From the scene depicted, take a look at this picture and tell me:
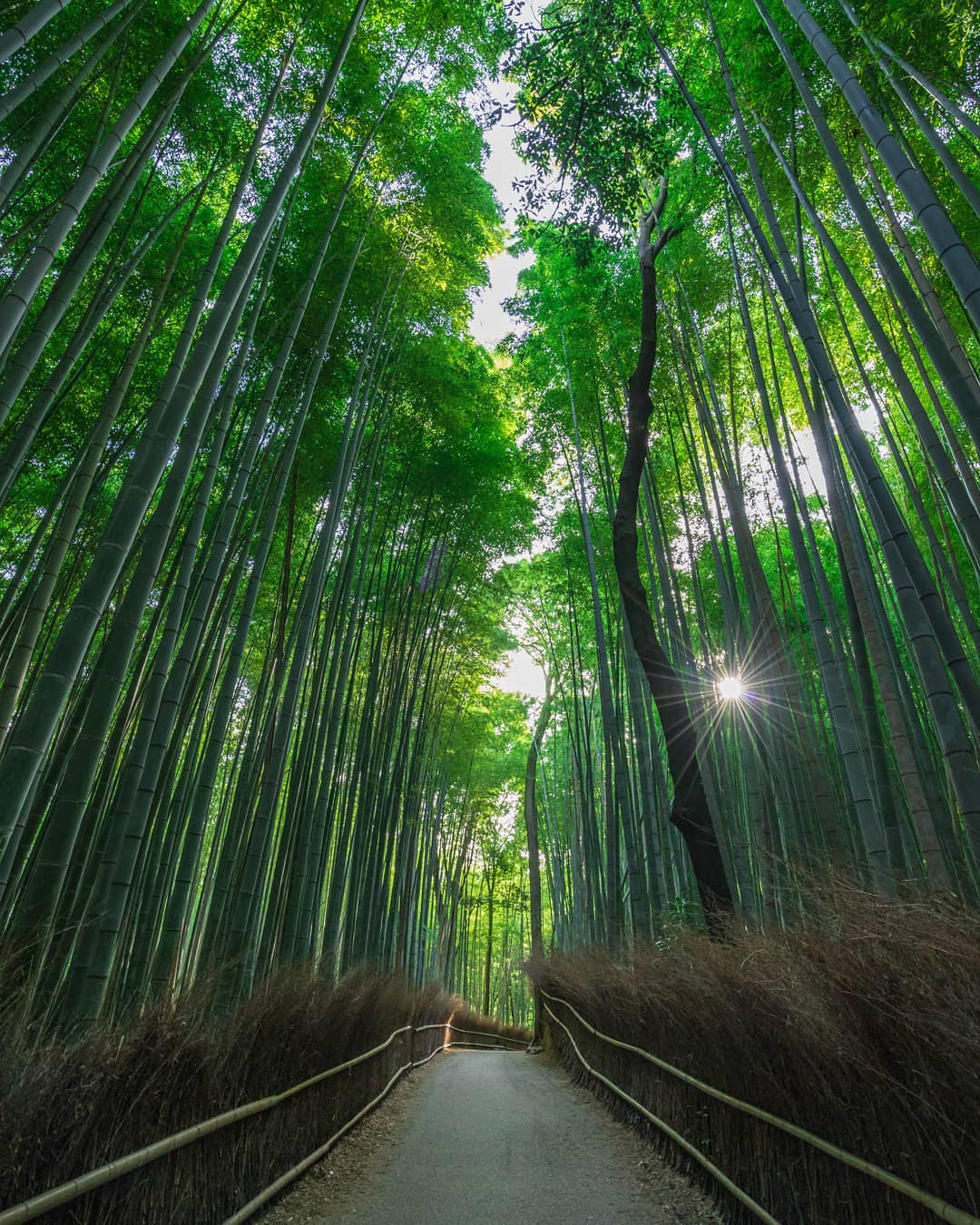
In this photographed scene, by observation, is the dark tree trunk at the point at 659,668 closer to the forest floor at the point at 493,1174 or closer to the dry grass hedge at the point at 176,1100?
the forest floor at the point at 493,1174

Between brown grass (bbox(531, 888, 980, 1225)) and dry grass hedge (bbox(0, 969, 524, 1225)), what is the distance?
1.62m

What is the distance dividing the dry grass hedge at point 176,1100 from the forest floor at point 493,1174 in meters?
0.22

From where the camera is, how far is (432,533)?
6.75m

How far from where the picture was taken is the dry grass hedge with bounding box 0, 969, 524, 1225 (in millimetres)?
1199

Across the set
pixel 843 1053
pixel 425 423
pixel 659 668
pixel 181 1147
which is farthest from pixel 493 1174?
pixel 425 423

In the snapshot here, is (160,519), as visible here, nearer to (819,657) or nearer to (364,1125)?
(819,657)

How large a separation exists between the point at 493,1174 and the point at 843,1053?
2053 millimetres

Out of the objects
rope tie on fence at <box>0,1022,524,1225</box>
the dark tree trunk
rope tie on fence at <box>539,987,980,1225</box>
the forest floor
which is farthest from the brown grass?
rope tie on fence at <box>0,1022,524,1225</box>

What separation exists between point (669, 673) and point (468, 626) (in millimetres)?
4838

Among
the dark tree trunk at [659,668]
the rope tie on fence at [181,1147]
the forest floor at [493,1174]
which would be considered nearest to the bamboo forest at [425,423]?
the dark tree trunk at [659,668]

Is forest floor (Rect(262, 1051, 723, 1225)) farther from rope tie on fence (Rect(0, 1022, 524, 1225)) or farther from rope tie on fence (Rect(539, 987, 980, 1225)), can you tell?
rope tie on fence (Rect(539, 987, 980, 1225))

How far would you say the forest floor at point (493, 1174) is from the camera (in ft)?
7.49

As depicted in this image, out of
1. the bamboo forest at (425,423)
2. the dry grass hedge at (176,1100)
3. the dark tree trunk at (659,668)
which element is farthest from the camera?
the dark tree trunk at (659,668)

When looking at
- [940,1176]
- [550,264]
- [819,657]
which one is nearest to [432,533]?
[550,264]
